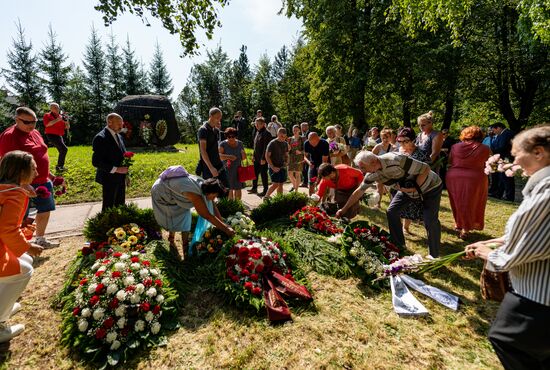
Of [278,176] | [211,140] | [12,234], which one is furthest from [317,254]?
[12,234]

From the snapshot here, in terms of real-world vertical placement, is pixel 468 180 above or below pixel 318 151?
below

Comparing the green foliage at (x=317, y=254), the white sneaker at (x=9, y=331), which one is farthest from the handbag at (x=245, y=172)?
the white sneaker at (x=9, y=331)

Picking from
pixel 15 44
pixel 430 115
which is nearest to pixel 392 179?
pixel 430 115

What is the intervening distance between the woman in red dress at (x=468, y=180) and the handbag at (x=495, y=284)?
3.77 m

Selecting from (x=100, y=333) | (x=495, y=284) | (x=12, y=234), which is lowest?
(x=100, y=333)

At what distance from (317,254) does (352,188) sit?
1.59 metres

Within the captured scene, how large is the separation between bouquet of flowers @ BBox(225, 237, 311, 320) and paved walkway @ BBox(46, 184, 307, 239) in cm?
262

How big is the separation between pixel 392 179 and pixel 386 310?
1.74 meters

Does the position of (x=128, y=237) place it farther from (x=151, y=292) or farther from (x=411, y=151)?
(x=411, y=151)

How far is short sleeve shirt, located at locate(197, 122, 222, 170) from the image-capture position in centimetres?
546

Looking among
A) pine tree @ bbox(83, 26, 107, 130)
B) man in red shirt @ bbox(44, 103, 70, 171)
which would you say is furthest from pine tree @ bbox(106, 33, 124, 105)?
man in red shirt @ bbox(44, 103, 70, 171)

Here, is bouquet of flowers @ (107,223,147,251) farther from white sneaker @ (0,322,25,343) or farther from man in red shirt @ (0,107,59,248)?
man in red shirt @ (0,107,59,248)

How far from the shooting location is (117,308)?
9.21 feet

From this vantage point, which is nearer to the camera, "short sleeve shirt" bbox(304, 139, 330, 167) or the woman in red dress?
the woman in red dress
